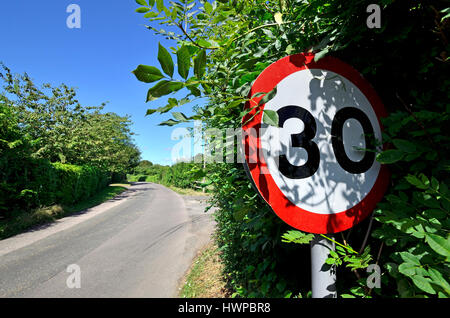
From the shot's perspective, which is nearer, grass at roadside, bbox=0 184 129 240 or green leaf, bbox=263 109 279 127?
green leaf, bbox=263 109 279 127

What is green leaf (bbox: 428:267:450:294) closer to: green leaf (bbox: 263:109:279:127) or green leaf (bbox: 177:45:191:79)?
green leaf (bbox: 263:109:279:127)

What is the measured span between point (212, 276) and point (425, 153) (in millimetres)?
4327

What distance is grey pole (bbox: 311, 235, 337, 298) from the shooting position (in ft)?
2.37

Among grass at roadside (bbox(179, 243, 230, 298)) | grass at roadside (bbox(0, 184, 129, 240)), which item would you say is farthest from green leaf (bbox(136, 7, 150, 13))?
grass at roadside (bbox(0, 184, 129, 240))

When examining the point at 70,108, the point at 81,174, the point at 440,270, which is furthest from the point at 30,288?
the point at 70,108

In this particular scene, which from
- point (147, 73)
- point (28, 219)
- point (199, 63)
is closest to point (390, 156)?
point (199, 63)

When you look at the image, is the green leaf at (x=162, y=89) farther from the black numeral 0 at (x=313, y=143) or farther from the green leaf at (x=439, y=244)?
the green leaf at (x=439, y=244)

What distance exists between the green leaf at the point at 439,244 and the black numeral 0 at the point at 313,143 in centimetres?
29

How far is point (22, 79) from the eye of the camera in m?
18.1

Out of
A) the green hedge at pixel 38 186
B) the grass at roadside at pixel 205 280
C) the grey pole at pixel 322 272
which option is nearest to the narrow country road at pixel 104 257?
the grass at roadside at pixel 205 280

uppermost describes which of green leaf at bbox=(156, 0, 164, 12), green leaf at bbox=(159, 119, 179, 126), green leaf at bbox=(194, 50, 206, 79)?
green leaf at bbox=(156, 0, 164, 12)

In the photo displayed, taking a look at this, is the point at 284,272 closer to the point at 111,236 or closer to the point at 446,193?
the point at 446,193

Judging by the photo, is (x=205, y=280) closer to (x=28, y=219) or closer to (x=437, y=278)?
(x=437, y=278)

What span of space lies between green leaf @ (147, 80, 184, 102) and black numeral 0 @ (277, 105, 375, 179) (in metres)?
0.36
